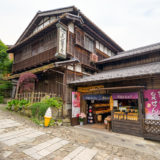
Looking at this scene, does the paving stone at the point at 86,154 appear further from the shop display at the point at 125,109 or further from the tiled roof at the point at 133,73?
the tiled roof at the point at 133,73

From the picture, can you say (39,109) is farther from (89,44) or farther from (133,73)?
(89,44)

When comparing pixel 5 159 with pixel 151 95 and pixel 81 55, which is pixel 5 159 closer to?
pixel 151 95

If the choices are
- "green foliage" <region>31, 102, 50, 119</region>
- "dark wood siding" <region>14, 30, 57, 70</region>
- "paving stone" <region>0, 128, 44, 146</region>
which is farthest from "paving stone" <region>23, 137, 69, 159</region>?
"dark wood siding" <region>14, 30, 57, 70</region>

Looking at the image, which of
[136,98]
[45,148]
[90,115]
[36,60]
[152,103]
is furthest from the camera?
[36,60]

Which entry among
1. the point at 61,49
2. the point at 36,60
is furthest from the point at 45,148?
the point at 36,60

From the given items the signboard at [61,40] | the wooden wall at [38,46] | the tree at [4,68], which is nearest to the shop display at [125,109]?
the signboard at [61,40]

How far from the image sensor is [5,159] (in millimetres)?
3594

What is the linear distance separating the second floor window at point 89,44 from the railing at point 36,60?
13.8 feet

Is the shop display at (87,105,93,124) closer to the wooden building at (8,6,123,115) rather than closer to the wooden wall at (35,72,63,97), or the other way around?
the wooden building at (8,6,123,115)

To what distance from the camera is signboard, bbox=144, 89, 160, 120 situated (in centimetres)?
657

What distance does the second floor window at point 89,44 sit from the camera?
1273 cm

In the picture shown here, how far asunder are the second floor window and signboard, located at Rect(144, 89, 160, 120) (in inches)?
323

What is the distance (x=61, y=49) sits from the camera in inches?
380

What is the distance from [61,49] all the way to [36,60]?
13.8 ft
